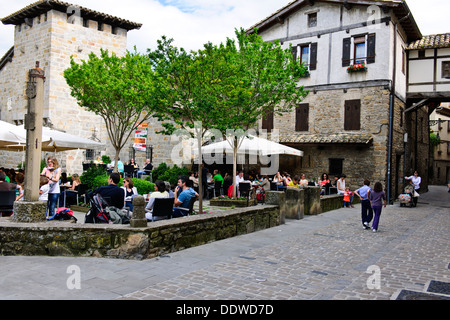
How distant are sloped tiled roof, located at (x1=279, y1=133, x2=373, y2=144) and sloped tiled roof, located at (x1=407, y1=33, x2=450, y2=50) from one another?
5.80m

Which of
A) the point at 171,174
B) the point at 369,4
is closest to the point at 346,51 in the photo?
the point at 369,4

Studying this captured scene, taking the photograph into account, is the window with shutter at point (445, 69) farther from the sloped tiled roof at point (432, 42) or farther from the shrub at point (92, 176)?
the shrub at point (92, 176)

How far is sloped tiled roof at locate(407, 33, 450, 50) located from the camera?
62.9 feet

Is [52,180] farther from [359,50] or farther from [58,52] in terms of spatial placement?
[58,52]

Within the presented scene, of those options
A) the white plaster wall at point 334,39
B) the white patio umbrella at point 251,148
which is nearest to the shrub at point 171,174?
the white patio umbrella at point 251,148

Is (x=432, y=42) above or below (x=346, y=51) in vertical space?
above

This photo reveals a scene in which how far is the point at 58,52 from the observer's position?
71.1 ft

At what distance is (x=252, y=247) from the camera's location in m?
7.21

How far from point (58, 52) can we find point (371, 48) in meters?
16.3

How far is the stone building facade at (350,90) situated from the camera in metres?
18.1

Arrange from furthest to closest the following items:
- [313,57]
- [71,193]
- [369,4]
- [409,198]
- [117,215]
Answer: [313,57], [369,4], [409,198], [71,193], [117,215]

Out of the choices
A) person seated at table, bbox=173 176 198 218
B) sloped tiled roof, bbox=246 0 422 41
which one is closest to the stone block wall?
sloped tiled roof, bbox=246 0 422 41

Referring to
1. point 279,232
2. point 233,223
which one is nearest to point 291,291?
point 233,223
